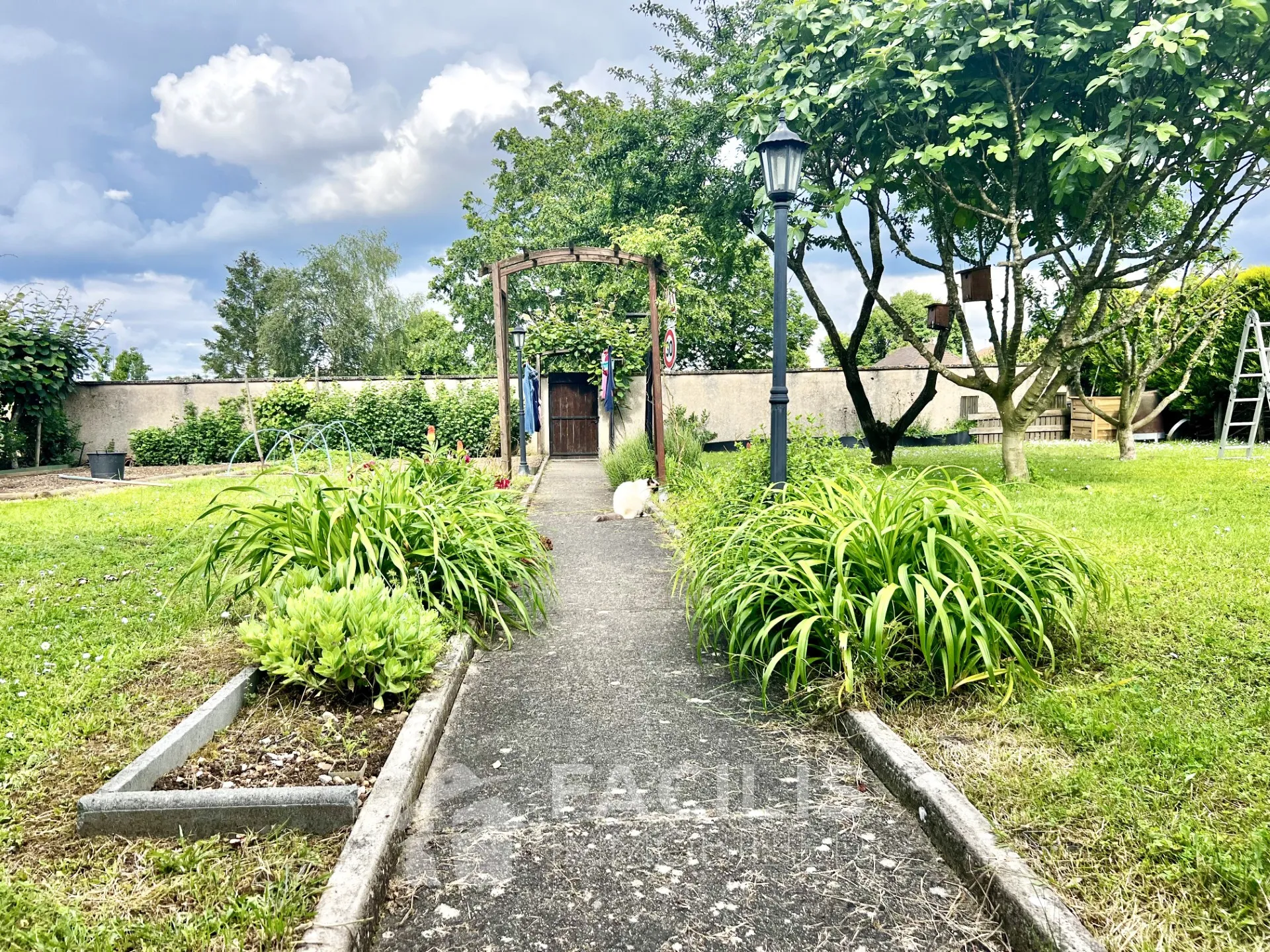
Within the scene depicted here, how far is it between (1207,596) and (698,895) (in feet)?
10.8

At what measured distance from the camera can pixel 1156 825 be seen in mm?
1893

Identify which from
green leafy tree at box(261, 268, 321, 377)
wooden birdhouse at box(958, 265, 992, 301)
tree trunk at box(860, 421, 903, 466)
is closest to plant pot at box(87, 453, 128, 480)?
tree trunk at box(860, 421, 903, 466)

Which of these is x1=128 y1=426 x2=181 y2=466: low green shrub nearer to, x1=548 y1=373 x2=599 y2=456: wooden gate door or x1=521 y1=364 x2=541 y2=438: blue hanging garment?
x1=521 y1=364 x2=541 y2=438: blue hanging garment

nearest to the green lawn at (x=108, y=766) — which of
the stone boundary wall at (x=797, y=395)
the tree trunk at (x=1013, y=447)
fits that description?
the tree trunk at (x=1013, y=447)

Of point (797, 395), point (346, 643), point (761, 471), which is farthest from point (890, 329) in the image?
point (346, 643)

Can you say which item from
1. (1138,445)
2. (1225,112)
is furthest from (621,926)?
(1138,445)

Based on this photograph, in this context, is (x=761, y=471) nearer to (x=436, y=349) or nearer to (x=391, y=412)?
(x=391, y=412)

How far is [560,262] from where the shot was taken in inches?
386

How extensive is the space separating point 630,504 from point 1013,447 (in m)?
4.59

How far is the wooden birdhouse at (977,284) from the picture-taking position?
988 cm

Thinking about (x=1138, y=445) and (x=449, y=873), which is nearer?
(x=449, y=873)

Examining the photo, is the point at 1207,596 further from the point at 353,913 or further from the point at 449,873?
the point at 353,913

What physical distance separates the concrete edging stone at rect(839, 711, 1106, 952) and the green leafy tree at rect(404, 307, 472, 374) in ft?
77.0

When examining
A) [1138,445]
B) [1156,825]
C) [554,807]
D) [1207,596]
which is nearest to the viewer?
[1156,825]
